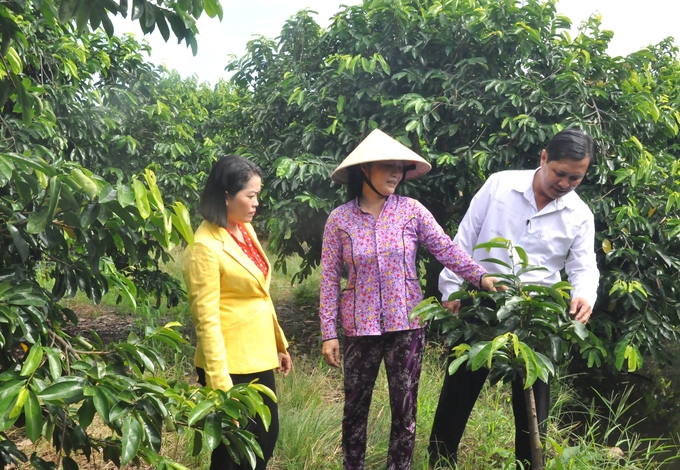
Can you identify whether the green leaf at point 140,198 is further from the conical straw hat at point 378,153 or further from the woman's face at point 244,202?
the conical straw hat at point 378,153

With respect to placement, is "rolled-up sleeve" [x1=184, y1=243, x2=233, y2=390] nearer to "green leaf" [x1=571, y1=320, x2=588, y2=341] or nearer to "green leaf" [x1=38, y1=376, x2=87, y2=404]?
"green leaf" [x1=38, y1=376, x2=87, y2=404]

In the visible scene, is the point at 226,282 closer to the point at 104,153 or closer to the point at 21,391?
the point at 21,391

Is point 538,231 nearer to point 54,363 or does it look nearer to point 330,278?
point 330,278

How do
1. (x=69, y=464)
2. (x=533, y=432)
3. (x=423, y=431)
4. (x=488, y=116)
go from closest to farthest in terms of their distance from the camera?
1. (x=69, y=464)
2. (x=533, y=432)
3. (x=423, y=431)
4. (x=488, y=116)

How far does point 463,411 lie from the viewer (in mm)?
2967

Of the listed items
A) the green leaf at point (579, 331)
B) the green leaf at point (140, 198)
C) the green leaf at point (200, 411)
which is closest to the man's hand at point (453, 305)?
the green leaf at point (579, 331)

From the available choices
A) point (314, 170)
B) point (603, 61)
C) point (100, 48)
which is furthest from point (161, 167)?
point (603, 61)

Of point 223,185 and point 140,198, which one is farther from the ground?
point 223,185

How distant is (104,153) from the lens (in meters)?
5.42

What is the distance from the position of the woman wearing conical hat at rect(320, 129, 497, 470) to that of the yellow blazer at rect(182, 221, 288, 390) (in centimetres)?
35

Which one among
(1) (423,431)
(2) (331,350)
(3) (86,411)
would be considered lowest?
(1) (423,431)

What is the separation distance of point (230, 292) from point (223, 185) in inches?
16.1

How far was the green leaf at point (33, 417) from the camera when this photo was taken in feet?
4.65

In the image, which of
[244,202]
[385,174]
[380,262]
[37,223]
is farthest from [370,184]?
[37,223]
